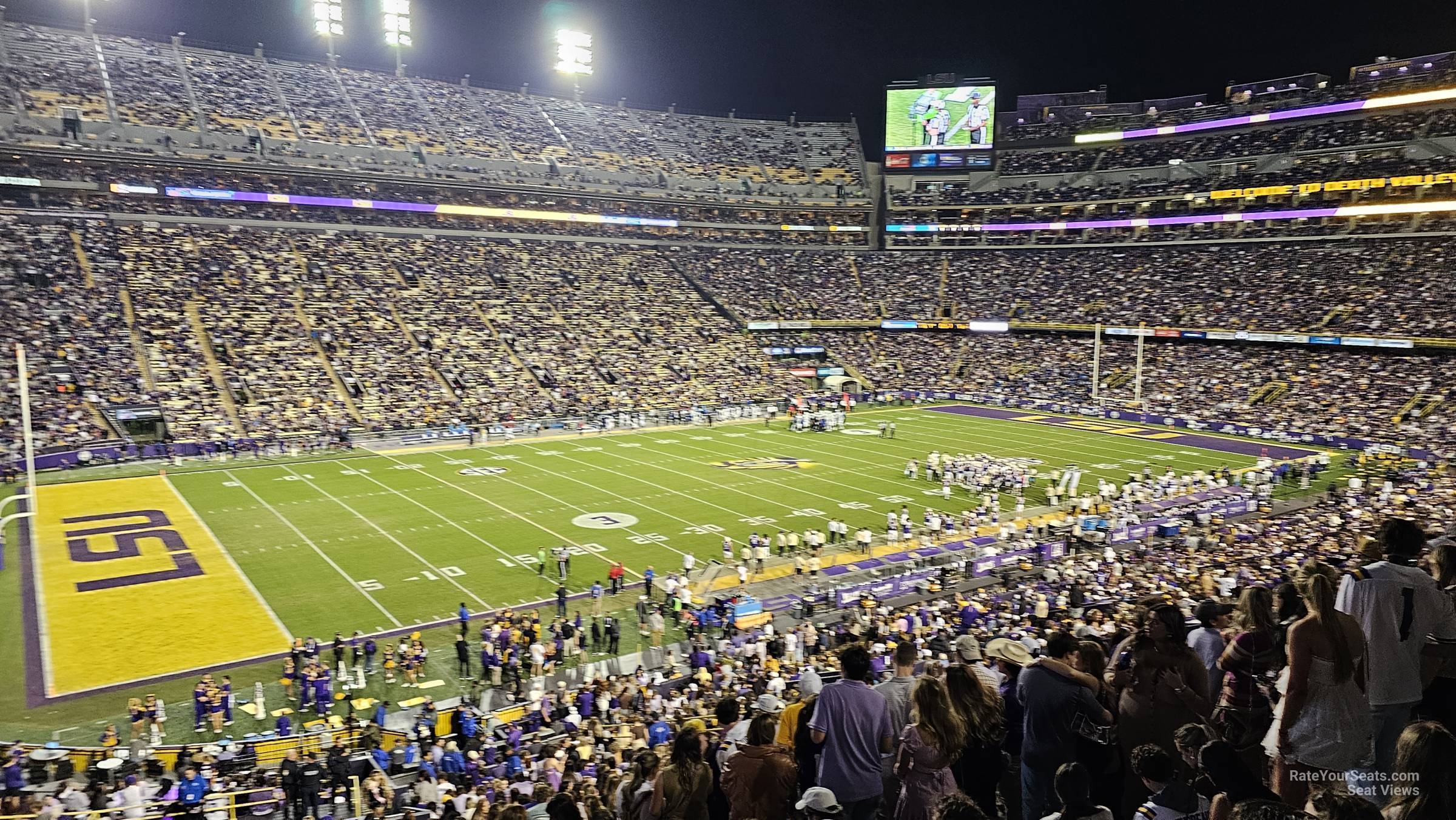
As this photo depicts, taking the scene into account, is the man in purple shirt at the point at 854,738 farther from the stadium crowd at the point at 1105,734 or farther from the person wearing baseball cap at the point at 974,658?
the person wearing baseball cap at the point at 974,658

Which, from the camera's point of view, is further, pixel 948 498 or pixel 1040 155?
pixel 1040 155

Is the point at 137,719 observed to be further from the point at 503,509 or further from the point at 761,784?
the point at 503,509

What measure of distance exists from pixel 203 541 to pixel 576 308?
37.3 metres

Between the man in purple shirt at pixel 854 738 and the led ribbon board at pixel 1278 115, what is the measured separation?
73361 millimetres

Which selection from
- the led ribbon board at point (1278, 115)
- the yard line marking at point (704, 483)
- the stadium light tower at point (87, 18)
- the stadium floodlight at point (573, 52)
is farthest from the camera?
the stadium floodlight at point (573, 52)

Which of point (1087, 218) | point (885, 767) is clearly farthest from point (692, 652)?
point (1087, 218)

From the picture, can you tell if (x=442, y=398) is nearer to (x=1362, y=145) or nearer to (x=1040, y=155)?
(x=1040, y=155)

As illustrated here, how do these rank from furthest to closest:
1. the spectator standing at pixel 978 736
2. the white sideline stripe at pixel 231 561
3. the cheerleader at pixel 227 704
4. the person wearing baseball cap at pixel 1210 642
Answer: the white sideline stripe at pixel 231 561 < the cheerleader at pixel 227 704 < the person wearing baseball cap at pixel 1210 642 < the spectator standing at pixel 978 736

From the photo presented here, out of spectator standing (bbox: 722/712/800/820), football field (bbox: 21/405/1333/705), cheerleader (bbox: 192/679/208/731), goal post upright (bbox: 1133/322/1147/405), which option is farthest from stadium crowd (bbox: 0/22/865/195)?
spectator standing (bbox: 722/712/800/820)

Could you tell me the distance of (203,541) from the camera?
81.6 ft

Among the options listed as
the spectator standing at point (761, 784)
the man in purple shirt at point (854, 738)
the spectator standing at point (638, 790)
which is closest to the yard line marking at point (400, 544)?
the spectator standing at point (638, 790)

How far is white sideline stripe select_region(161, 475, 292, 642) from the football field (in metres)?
0.08

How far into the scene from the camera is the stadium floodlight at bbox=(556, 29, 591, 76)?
78.2m

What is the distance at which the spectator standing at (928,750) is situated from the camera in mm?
4398
